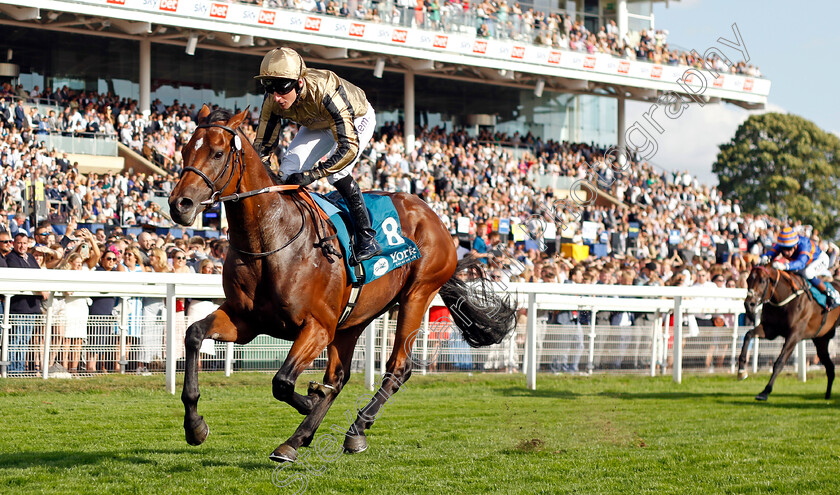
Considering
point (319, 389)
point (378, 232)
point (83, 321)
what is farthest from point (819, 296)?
point (83, 321)

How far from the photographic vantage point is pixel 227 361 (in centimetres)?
845

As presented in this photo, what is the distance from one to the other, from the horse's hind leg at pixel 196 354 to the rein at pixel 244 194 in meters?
0.35

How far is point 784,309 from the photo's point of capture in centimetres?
1028

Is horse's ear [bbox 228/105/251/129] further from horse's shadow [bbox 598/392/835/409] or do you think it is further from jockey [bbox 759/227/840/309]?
jockey [bbox 759/227/840/309]

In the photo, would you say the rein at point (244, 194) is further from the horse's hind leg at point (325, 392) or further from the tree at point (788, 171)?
the tree at point (788, 171)

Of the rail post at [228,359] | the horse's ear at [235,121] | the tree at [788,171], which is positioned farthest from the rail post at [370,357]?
the tree at [788,171]

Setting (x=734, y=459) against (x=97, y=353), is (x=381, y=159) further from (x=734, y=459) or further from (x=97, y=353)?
(x=734, y=459)

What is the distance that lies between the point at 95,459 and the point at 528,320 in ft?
18.3

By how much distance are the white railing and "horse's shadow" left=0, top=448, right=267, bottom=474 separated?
260 centimetres

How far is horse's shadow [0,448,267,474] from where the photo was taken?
467 centimetres

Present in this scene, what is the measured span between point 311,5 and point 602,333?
1487 centimetres

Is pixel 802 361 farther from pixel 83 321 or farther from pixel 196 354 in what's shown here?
pixel 196 354

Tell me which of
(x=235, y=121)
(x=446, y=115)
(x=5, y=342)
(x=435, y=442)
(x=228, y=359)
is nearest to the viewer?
(x=235, y=121)

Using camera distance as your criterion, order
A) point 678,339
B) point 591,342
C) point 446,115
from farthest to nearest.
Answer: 1. point 446,115
2. point 678,339
3. point 591,342
